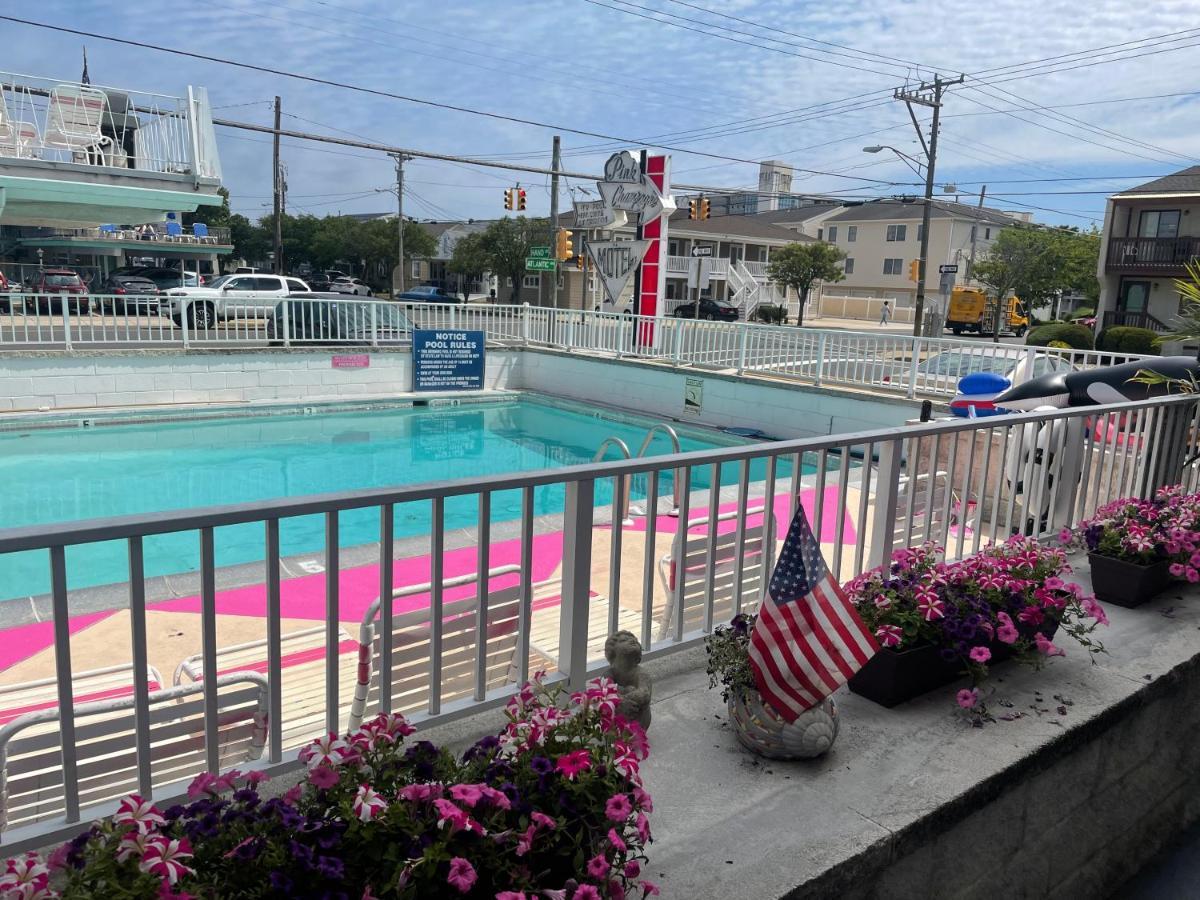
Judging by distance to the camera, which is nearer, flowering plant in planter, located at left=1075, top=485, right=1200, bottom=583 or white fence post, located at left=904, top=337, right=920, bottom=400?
flowering plant in planter, located at left=1075, top=485, right=1200, bottom=583

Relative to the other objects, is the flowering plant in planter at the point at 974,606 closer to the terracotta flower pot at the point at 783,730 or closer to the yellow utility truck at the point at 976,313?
the terracotta flower pot at the point at 783,730

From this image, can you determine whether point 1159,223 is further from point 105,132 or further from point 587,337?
point 105,132

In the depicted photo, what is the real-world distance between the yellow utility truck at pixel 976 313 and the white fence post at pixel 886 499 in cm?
4265

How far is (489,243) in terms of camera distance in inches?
1805

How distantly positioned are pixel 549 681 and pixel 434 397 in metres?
15.0

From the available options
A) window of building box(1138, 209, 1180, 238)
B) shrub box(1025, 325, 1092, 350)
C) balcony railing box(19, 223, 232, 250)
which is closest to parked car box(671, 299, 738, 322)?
shrub box(1025, 325, 1092, 350)

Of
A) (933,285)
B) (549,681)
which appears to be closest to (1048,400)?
(549,681)

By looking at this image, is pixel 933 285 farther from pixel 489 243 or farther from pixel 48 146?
pixel 48 146

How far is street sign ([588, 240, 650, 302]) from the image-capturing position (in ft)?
56.3

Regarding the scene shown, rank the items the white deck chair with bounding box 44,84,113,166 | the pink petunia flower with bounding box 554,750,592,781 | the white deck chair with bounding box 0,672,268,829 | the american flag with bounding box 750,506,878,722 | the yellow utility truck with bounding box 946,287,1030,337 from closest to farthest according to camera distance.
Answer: the pink petunia flower with bounding box 554,750,592,781 → the white deck chair with bounding box 0,672,268,829 → the american flag with bounding box 750,506,878,722 → the white deck chair with bounding box 44,84,113,166 → the yellow utility truck with bounding box 946,287,1030,337

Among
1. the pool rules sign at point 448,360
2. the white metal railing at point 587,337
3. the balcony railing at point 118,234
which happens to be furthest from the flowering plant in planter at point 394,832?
the balcony railing at point 118,234

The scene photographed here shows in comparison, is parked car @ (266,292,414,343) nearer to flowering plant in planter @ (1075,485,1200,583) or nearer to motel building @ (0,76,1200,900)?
motel building @ (0,76,1200,900)

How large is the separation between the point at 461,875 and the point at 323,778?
1.20ft

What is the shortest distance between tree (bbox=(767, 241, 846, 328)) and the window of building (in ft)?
43.2
